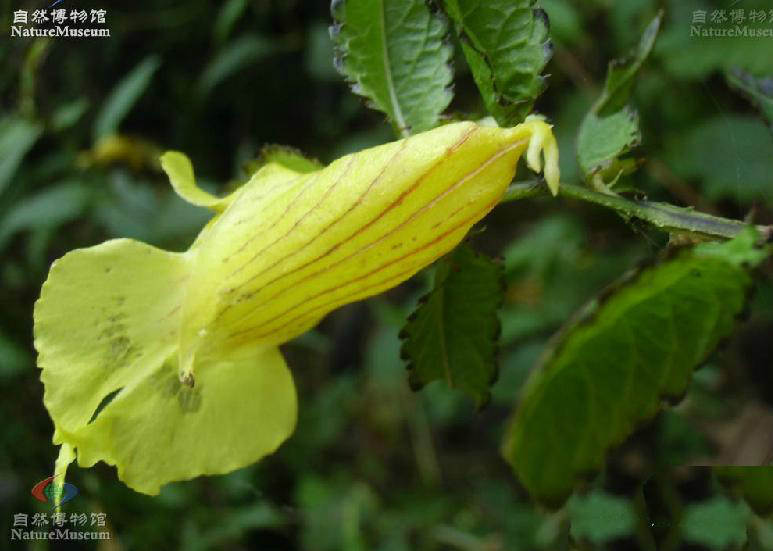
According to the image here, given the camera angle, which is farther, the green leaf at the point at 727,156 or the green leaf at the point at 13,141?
the green leaf at the point at 13,141

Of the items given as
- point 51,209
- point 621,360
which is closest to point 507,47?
point 621,360

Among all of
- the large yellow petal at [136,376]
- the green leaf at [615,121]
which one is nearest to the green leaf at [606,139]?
the green leaf at [615,121]

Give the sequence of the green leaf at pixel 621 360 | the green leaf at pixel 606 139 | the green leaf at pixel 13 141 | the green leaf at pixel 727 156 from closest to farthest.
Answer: the green leaf at pixel 621 360 → the green leaf at pixel 606 139 → the green leaf at pixel 727 156 → the green leaf at pixel 13 141

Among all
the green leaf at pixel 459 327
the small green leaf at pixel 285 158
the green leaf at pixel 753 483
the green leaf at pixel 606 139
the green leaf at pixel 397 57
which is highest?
the green leaf at pixel 397 57

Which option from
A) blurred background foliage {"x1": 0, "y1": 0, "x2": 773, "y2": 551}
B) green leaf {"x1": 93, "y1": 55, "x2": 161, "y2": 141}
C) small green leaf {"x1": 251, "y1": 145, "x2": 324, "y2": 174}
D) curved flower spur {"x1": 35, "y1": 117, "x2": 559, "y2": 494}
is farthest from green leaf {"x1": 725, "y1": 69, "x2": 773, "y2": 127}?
green leaf {"x1": 93, "y1": 55, "x2": 161, "y2": 141}

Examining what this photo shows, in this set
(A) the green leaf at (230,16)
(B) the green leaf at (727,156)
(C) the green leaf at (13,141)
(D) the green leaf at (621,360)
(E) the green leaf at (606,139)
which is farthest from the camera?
(A) the green leaf at (230,16)

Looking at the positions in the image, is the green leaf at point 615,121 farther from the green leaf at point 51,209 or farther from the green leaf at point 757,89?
the green leaf at point 51,209

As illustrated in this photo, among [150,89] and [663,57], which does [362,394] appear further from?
[663,57]
